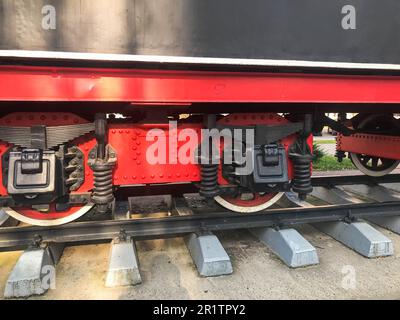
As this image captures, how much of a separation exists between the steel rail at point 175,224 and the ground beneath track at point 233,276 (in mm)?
194

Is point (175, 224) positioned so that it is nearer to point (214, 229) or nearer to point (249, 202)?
point (214, 229)

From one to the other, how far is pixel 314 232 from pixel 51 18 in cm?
333

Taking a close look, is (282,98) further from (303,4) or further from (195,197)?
(195,197)

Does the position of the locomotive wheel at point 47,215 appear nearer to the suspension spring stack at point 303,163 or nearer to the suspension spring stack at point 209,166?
the suspension spring stack at point 209,166

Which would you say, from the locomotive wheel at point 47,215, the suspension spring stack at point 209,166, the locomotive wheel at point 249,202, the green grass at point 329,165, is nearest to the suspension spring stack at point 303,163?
the locomotive wheel at point 249,202

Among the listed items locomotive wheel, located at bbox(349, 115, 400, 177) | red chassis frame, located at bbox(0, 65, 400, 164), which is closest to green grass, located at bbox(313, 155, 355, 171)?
locomotive wheel, located at bbox(349, 115, 400, 177)

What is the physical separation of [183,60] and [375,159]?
13.7 feet

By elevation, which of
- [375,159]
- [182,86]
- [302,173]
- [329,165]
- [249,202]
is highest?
[182,86]

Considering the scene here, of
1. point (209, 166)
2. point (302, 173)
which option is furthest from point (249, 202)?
point (209, 166)

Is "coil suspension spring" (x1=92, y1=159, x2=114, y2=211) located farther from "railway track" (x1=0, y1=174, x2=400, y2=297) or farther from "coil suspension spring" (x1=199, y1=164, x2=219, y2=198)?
"coil suspension spring" (x1=199, y1=164, x2=219, y2=198)

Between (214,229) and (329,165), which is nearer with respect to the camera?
(214,229)

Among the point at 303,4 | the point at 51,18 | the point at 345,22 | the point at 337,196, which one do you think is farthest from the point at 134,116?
the point at 337,196

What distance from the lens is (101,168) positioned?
285cm
